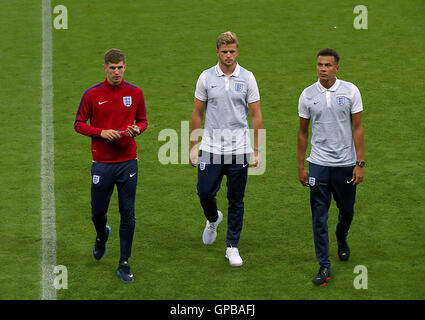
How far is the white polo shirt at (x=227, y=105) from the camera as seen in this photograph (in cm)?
832

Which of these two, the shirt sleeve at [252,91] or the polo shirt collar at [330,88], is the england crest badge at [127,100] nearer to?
the shirt sleeve at [252,91]

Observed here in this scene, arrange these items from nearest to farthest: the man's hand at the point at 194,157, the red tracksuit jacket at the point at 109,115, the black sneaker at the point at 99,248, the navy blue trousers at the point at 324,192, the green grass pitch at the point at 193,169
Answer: the red tracksuit jacket at the point at 109,115 → the navy blue trousers at the point at 324,192 → the green grass pitch at the point at 193,169 → the man's hand at the point at 194,157 → the black sneaker at the point at 99,248

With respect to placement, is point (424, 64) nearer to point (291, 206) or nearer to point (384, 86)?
point (384, 86)

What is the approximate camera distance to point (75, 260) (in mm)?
8828

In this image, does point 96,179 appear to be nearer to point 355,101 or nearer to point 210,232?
point 210,232

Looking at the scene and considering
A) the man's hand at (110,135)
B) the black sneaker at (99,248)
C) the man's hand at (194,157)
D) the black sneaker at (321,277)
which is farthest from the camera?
the black sneaker at (99,248)

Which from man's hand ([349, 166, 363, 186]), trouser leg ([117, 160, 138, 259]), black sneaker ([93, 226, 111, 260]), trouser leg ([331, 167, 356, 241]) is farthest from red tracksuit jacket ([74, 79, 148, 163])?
man's hand ([349, 166, 363, 186])

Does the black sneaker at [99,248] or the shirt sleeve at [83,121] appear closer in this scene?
the shirt sleeve at [83,121]

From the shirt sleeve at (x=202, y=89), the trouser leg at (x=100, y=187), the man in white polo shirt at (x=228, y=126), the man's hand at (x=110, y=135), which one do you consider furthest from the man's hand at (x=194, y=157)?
the man's hand at (x=110, y=135)

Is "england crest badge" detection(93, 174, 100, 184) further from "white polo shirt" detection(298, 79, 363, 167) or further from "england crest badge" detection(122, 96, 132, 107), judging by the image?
"white polo shirt" detection(298, 79, 363, 167)

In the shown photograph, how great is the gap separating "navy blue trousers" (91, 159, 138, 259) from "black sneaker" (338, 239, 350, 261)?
2216 mm

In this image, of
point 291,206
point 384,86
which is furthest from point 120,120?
point 384,86

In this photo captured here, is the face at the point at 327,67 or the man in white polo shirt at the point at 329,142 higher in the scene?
the face at the point at 327,67

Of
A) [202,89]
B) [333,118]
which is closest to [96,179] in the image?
[202,89]
